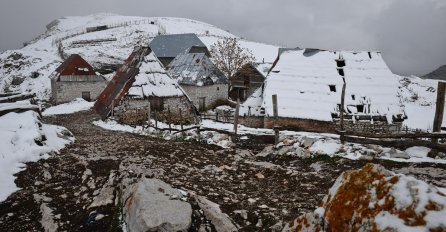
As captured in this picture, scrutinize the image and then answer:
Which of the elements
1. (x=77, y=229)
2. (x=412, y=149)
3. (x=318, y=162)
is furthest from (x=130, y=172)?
(x=412, y=149)

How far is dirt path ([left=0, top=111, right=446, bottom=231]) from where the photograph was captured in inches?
202

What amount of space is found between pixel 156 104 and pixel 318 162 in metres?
14.4

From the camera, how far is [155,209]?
4.12 m

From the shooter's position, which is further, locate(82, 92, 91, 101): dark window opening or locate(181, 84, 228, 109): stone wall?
locate(82, 92, 91, 101): dark window opening

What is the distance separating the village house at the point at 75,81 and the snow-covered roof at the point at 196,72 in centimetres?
1163

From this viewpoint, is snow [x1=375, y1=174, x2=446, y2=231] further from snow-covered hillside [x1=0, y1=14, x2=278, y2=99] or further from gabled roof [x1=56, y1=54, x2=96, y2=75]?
snow-covered hillside [x1=0, y1=14, x2=278, y2=99]

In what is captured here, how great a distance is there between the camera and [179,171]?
766 cm

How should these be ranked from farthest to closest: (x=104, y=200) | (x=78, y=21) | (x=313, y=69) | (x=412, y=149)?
(x=78, y=21)
(x=313, y=69)
(x=412, y=149)
(x=104, y=200)

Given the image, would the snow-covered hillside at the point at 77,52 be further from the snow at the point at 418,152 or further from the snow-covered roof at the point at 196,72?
→ the snow at the point at 418,152

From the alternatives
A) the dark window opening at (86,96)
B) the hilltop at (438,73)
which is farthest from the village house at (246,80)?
the hilltop at (438,73)

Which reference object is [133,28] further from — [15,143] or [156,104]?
[15,143]

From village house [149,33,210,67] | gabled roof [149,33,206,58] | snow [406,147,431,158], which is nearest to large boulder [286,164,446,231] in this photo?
snow [406,147,431,158]

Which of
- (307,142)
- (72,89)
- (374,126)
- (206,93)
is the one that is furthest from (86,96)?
(307,142)

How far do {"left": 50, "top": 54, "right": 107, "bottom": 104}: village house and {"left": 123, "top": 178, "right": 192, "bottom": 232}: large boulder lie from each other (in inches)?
1412
